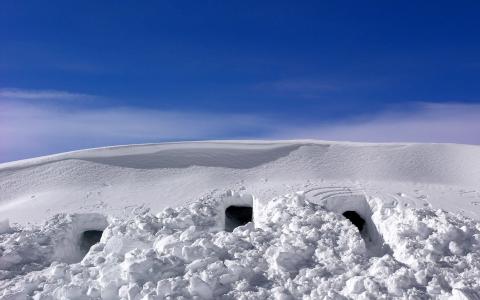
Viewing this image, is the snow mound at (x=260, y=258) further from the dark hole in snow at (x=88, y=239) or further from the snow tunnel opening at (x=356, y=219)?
the snow tunnel opening at (x=356, y=219)

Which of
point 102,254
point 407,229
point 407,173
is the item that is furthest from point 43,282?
point 407,173

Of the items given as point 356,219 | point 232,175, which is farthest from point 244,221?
point 356,219

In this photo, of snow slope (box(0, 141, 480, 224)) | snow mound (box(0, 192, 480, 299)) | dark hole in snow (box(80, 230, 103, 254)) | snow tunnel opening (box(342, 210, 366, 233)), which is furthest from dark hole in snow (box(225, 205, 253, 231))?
dark hole in snow (box(80, 230, 103, 254))

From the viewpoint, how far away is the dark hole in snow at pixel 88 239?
24.7 feet

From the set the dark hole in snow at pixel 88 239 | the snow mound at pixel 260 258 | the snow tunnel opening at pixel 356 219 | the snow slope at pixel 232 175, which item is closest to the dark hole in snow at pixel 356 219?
the snow tunnel opening at pixel 356 219

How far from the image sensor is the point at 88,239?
7.74m

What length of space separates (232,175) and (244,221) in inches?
→ 38.9

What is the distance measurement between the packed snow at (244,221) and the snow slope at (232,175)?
0.10ft

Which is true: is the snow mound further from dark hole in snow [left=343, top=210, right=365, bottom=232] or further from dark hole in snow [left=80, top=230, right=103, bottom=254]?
dark hole in snow [left=343, top=210, right=365, bottom=232]

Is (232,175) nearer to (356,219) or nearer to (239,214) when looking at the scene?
(239,214)

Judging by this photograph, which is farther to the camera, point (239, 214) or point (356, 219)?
point (239, 214)

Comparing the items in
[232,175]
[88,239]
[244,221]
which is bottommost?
[88,239]

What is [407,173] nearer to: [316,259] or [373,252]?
[373,252]

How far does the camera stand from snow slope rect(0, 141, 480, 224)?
7906 mm
